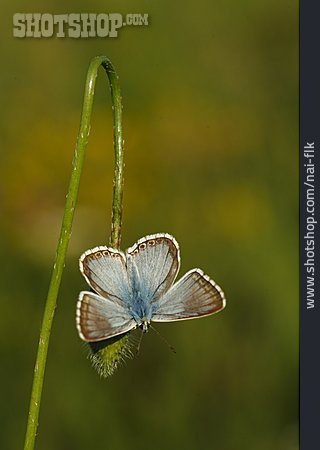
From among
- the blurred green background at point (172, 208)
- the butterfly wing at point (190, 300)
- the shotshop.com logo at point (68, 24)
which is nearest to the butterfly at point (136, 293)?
the butterfly wing at point (190, 300)

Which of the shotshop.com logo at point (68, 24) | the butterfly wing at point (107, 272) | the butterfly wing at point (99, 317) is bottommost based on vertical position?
the butterfly wing at point (99, 317)

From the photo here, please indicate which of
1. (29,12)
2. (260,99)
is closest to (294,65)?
(260,99)

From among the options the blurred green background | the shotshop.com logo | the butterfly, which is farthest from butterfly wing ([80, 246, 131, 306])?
the shotshop.com logo

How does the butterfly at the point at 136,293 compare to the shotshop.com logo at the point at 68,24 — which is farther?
the shotshop.com logo at the point at 68,24

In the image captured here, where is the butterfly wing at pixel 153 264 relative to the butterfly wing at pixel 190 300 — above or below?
above

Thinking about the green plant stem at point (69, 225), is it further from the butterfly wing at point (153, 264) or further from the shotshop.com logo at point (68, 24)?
the shotshop.com logo at point (68, 24)

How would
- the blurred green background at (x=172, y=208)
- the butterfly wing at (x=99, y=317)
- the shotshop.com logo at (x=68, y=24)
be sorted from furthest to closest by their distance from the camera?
the shotshop.com logo at (x=68, y=24)
the blurred green background at (x=172, y=208)
the butterfly wing at (x=99, y=317)

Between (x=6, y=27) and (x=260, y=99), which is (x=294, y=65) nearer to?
(x=260, y=99)

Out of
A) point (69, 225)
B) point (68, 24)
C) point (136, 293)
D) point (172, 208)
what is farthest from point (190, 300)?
point (68, 24)

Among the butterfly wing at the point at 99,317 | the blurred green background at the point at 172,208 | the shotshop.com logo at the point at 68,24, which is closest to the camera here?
the butterfly wing at the point at 99,317
